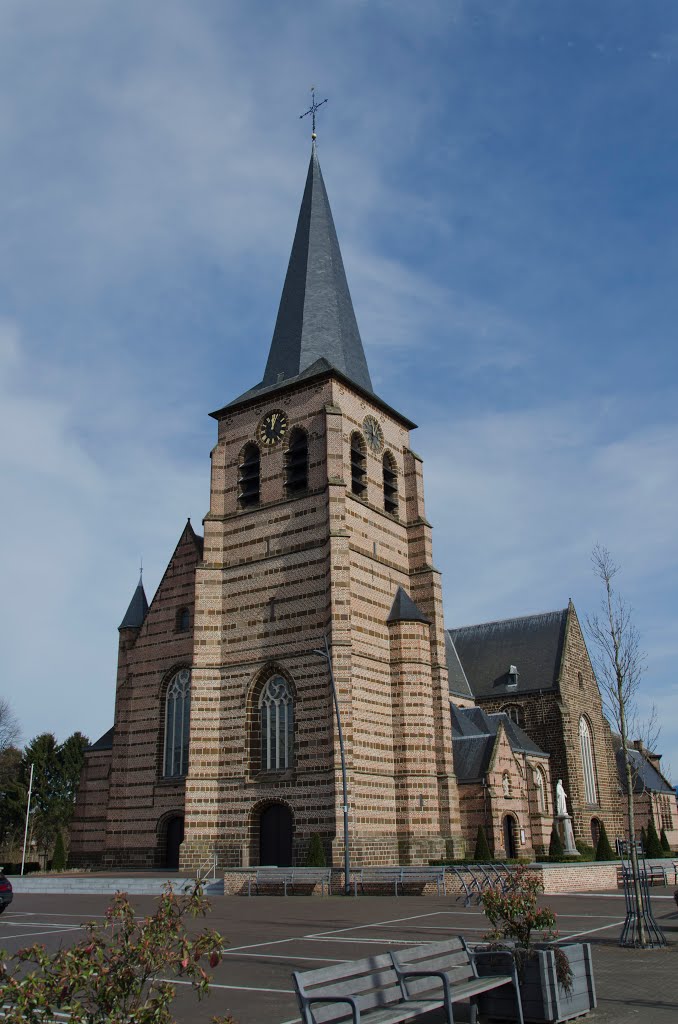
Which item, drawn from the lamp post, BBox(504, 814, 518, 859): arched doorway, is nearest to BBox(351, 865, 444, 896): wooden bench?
→ the lamp post

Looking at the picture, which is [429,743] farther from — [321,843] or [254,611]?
[254,611]

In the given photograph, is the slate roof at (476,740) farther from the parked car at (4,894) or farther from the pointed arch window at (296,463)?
the parked car at (4,894)

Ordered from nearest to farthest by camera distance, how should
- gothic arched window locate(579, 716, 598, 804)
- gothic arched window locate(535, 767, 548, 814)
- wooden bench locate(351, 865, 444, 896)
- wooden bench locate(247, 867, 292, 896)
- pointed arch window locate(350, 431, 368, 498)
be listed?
wooden bench locate(351, 865, 444, 896) → wooden bench locate(247, 867, 292, 896) → pointed arch window locate(350, 431, 368, 498) → gothic arched window locate(535, 767, 548, 814) → gothic arched window locate(579, 716, 598, 804)

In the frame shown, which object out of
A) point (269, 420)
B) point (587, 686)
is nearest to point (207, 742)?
point (269, 420)

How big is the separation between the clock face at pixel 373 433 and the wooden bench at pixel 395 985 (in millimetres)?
28822

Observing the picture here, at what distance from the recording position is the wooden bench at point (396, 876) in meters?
24.2

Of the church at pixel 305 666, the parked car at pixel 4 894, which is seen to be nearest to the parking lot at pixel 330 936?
the parked car at pixel 4 894

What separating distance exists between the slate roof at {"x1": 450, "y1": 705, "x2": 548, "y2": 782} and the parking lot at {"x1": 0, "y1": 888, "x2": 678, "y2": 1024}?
1169cm

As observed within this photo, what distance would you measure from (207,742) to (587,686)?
83.8 ft

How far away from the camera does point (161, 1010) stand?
459 cm

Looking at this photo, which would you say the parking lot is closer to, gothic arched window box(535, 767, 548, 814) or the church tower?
the church tower

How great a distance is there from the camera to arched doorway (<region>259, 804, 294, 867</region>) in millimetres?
30016

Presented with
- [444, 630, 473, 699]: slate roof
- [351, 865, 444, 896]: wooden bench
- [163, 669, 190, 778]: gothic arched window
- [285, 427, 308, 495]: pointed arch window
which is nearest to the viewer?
[351, 865, 444, 896]: wooden bench

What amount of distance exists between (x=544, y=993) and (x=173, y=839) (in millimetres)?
29385
